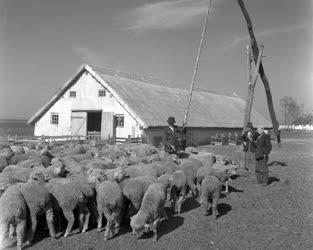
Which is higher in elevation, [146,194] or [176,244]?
[146,194]

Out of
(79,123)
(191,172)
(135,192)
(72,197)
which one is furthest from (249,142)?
(79,123)

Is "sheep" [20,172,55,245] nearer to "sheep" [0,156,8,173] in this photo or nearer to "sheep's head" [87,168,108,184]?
"sheep's head" [87,168,108,184]

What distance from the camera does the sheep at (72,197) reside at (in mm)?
8711

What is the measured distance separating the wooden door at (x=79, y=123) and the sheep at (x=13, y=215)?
22208mm

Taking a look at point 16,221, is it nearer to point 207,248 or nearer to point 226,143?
point 207,248

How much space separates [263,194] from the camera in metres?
12.8

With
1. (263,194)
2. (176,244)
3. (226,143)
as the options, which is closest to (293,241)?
(176,244)

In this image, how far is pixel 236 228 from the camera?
368 inches

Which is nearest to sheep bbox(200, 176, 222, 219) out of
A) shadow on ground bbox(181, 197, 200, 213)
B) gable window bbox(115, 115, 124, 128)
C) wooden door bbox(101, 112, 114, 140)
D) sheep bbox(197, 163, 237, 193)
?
shadow on ground bbox(181, 197, 200, 213)

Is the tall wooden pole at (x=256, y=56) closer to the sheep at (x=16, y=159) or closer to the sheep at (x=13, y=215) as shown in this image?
the sheep at (x=16, y=159)

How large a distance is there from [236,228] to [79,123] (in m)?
22.8

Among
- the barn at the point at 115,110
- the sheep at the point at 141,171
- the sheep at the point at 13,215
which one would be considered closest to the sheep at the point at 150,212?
the sheep at the point at 141,171

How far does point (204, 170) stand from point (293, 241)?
13.2ft

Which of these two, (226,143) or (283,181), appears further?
(226,143)
